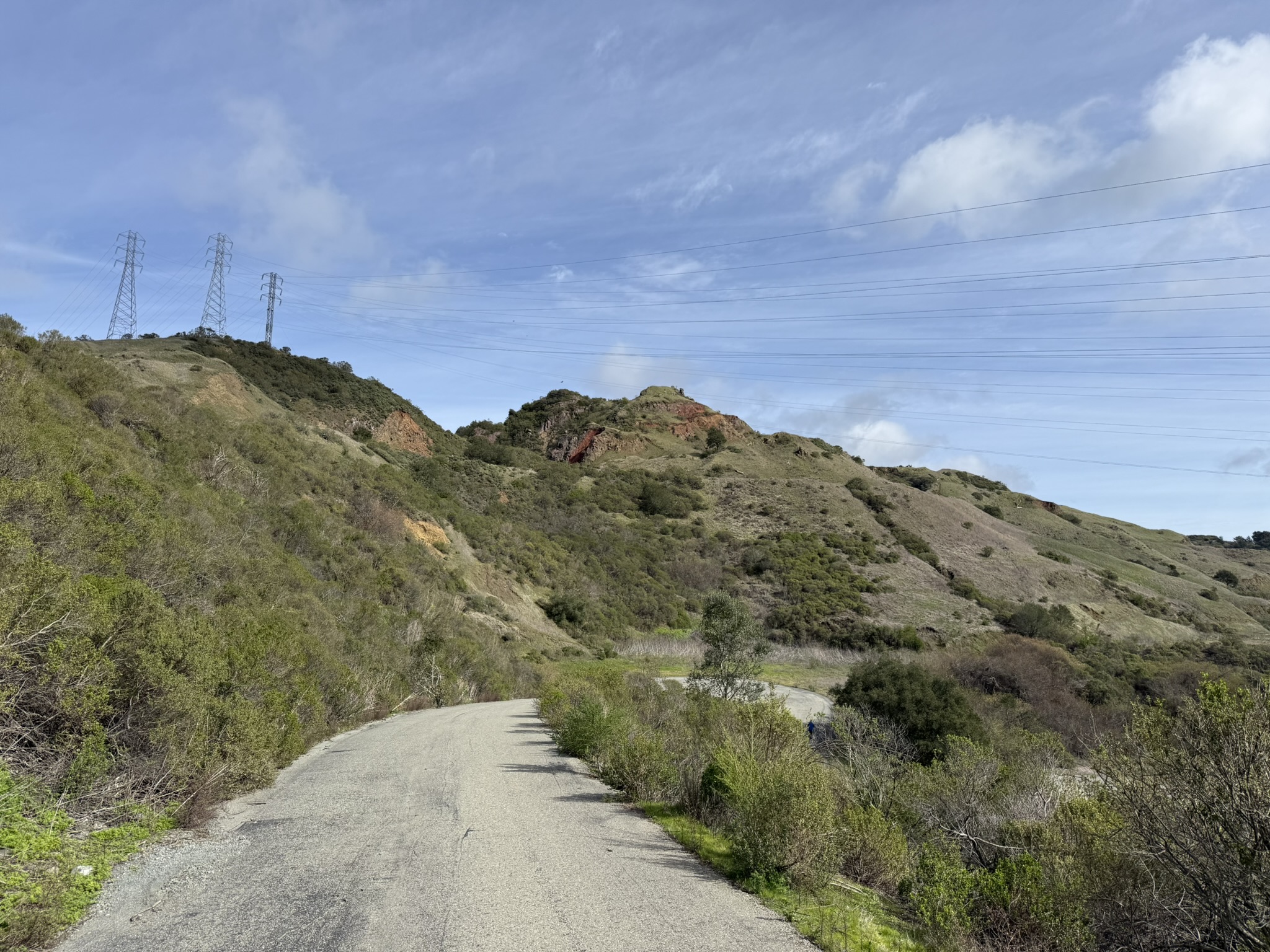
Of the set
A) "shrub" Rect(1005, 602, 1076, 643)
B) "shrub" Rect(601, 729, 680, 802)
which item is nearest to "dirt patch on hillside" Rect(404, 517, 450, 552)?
"shrub" Rect(601, 729, 680, 802)

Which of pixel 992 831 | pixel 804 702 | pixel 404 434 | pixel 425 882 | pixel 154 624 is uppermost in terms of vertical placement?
pixel 404 434

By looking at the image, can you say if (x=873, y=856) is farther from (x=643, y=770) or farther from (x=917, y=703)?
(x=917, y=703)

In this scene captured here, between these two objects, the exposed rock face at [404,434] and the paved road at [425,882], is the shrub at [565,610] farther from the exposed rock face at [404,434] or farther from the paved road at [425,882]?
the paved road at [425,882]

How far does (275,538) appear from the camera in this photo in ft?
78.3

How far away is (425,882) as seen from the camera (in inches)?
235

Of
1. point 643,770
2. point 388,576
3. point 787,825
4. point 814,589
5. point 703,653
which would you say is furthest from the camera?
point 814,589

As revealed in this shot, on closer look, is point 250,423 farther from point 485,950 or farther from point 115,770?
point 485,950

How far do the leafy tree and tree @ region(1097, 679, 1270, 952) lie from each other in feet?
46.7

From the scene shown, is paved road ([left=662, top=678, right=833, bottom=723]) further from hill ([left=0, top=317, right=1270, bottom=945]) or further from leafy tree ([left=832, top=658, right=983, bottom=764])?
hill ([left=0, top=317, right=1270, bottom=945])

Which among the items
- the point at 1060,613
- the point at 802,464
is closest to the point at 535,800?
the point at 1060,613

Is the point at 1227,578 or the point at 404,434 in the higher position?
the point at 404,434

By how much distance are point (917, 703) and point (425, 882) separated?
59.0 feet

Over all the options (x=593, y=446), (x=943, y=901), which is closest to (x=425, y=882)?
(x=943, y=901)

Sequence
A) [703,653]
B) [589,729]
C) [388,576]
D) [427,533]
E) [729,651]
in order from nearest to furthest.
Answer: [589,729] → [729,651] → [388,576] → [703,653] → [427,533]
